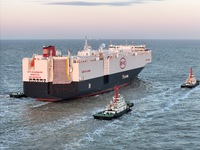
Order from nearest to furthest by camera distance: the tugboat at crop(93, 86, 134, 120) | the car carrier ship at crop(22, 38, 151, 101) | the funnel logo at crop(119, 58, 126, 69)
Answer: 1. the tugboat at crop(93, 86, 134, 120)
2. the car carrier ship at crop(22, 38, 151, 101)
3. the funnel logo at crop(119, 58, 126, 69)

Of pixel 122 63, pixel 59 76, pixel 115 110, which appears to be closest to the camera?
pixel 115 110

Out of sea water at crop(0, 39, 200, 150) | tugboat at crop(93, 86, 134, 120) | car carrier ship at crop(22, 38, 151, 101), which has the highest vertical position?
car carrier ship at crop(22, 38, 151, 101)

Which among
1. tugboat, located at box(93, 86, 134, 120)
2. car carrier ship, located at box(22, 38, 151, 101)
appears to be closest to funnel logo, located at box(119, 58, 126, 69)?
car carrier ship, located at box(22, 38, 151, 101)

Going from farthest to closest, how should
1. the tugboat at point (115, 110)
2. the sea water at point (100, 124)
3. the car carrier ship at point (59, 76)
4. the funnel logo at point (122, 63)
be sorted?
the funnel logo at point (122, 63) < the car carrier ship at point (59, 76) < the tugboat at point (115, 110) < the sea water at point (100, 124)

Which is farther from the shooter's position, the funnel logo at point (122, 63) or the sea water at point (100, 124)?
the funnel logo at point (122, 63)

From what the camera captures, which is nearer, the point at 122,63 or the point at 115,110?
the point at 115,110

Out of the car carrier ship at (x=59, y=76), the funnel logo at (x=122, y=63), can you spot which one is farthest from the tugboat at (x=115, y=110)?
the funnel logo at (x=122, y=63)

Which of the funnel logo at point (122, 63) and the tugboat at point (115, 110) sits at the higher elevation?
the funnel logo at point (122, 63)

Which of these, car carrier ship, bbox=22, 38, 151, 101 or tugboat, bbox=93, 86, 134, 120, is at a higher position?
car carrier ship, bbox=22, 38, 151, 101

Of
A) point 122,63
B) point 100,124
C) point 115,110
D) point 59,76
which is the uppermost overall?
point 122,63

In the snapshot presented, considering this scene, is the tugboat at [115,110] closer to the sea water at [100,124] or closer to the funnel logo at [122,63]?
the sea water at [100,124]

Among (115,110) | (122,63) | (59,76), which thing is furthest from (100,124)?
(122,63)

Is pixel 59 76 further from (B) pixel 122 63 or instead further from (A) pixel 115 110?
(B) pixel 122 63

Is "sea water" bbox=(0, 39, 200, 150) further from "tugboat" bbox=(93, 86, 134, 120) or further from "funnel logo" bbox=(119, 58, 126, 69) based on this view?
"funnel logo" bbox=(119, 58, 126, 69)
